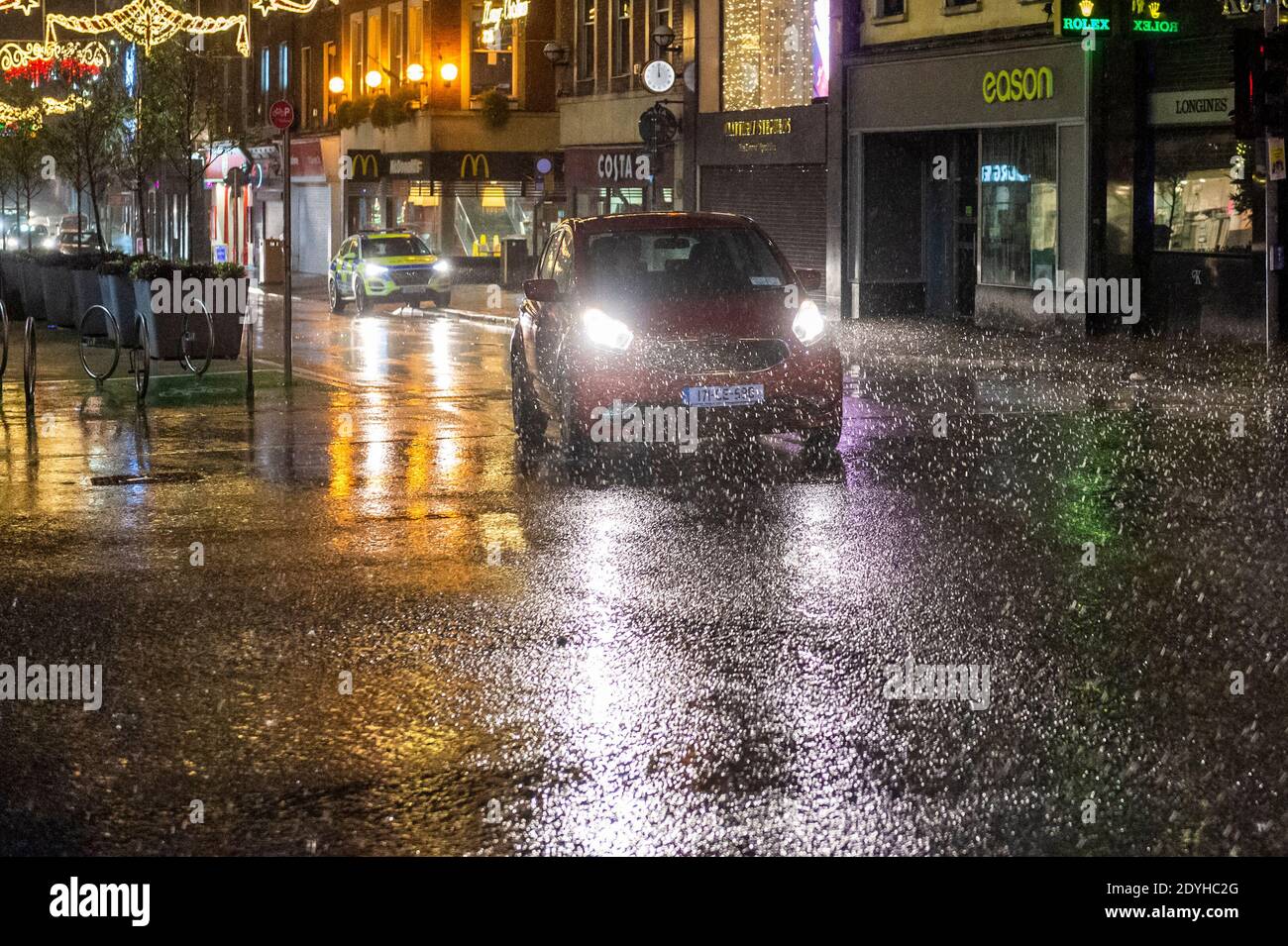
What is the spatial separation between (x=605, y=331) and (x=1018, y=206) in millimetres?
18079

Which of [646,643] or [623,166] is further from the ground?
[623,166]

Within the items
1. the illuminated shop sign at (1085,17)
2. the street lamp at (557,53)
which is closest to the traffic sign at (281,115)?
the illuminated shop sign at (1085,17)

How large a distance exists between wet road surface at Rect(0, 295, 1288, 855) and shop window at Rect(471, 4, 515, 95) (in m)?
38.9

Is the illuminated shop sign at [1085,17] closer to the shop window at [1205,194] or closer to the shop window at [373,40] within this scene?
the shop window at [1205,194]

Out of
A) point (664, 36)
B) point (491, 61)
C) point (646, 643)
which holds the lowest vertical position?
point (646, 643)

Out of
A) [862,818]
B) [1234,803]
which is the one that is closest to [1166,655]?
[1234,803]

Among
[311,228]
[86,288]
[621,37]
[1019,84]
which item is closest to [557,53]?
[621,37]

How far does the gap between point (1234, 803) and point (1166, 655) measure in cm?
199

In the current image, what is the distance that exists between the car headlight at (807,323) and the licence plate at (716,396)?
66 centimetres

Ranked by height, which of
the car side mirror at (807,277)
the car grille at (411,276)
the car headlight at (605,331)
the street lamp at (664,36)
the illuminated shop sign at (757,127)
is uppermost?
the street lamp at (664,36)

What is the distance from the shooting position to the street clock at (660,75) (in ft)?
132

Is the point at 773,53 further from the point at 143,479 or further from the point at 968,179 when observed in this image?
the point at 143,479

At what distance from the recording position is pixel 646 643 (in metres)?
8.03

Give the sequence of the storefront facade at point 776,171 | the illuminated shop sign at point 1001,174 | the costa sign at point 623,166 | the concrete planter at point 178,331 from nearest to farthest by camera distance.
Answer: the concrete planter at point 178,331 → the illuminated shop sign at point 1001,174 → the storefront facade at point 776,171 → the costa sign at point 623,166
